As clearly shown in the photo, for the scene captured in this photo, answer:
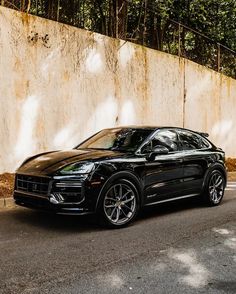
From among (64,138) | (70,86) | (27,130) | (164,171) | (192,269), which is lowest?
(192,269)

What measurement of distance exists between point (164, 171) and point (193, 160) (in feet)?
3.10

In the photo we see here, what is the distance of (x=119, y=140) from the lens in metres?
7.84

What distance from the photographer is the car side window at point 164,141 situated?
7634 mm

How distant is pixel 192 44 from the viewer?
1800cm

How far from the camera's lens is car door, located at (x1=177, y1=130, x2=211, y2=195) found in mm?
8164

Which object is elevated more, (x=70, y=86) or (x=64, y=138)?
(x=70, y=86)

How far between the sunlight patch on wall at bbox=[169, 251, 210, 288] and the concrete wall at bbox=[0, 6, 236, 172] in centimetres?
581

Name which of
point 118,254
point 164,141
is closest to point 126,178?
point 164,141

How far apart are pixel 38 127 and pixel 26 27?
7.77 ft

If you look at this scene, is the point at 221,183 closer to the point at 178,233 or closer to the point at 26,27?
the point at 178,233

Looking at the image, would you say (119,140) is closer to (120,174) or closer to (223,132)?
(120,174)

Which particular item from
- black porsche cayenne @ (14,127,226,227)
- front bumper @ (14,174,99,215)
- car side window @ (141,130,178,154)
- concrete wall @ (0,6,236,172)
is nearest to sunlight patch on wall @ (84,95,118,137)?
concrete wall @ (0,6,236,172)

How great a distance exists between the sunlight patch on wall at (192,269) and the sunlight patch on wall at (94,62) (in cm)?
755

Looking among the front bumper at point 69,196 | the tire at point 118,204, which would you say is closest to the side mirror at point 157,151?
the tire at point 118,204
